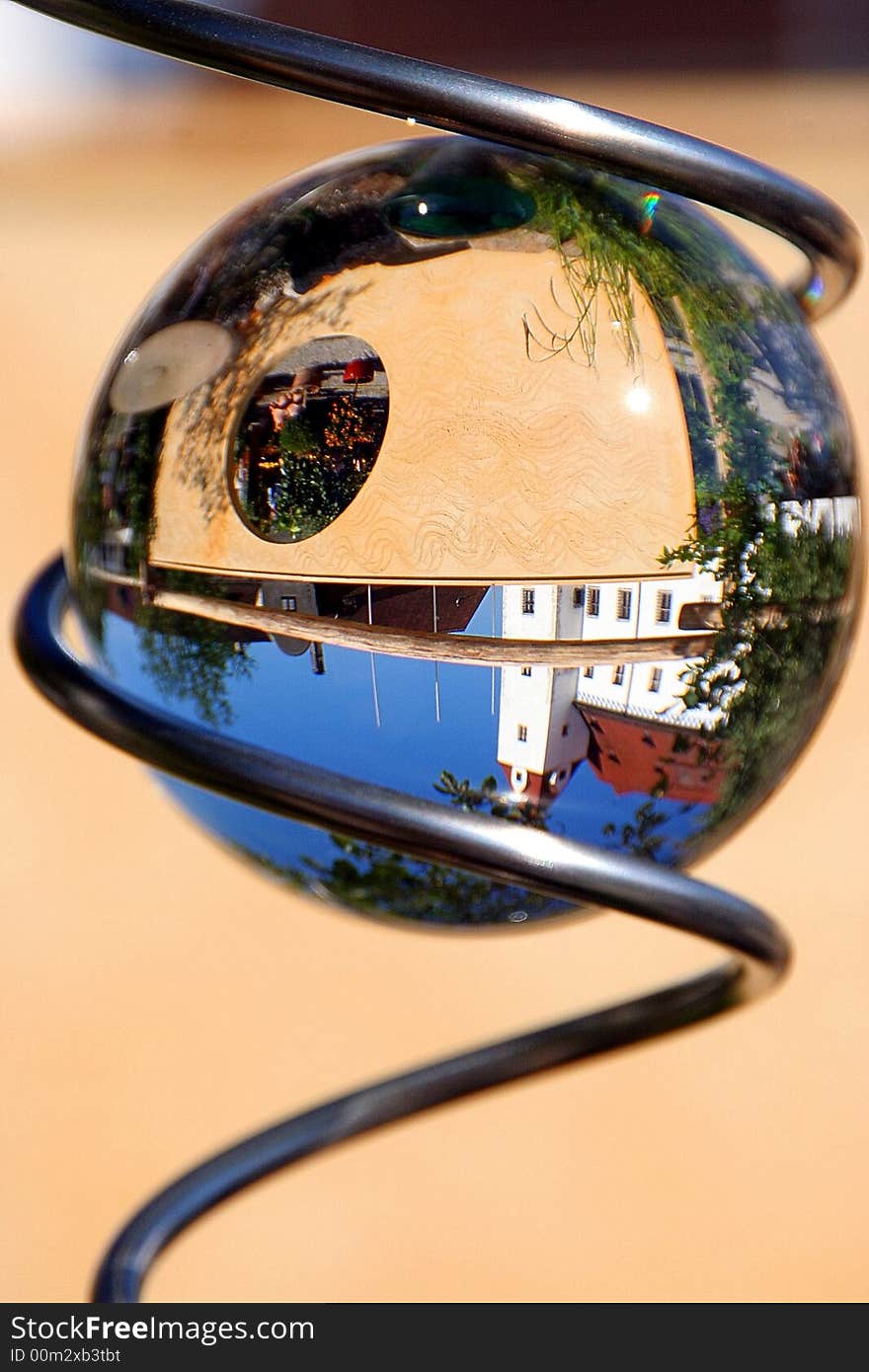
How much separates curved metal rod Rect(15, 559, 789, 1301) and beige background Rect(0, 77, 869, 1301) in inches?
33.5

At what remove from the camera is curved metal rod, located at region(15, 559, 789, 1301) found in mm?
771

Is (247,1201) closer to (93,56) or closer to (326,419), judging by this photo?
(326,419)

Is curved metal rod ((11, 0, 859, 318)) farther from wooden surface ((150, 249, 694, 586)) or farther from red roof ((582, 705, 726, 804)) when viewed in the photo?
red roof ((582, 705, 726, 804))

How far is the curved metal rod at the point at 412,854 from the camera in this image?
77 centimetres

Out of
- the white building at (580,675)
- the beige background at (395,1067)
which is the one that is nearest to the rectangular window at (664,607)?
the white building at (580,675)

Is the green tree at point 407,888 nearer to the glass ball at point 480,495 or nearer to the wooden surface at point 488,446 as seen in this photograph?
the glass ball at point 480,495

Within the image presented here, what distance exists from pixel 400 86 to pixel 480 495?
0.76 ft

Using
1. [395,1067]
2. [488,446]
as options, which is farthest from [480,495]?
[395,1067]

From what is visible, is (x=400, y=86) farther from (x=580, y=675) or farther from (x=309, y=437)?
(x=580, y=675)

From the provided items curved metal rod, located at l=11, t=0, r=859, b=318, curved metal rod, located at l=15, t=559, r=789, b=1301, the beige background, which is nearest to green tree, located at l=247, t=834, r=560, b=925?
curved metal rod, located at l=15, t=559, r=789, b=1301

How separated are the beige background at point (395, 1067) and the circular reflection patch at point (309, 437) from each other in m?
1.36

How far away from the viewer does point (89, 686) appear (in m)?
0.86
